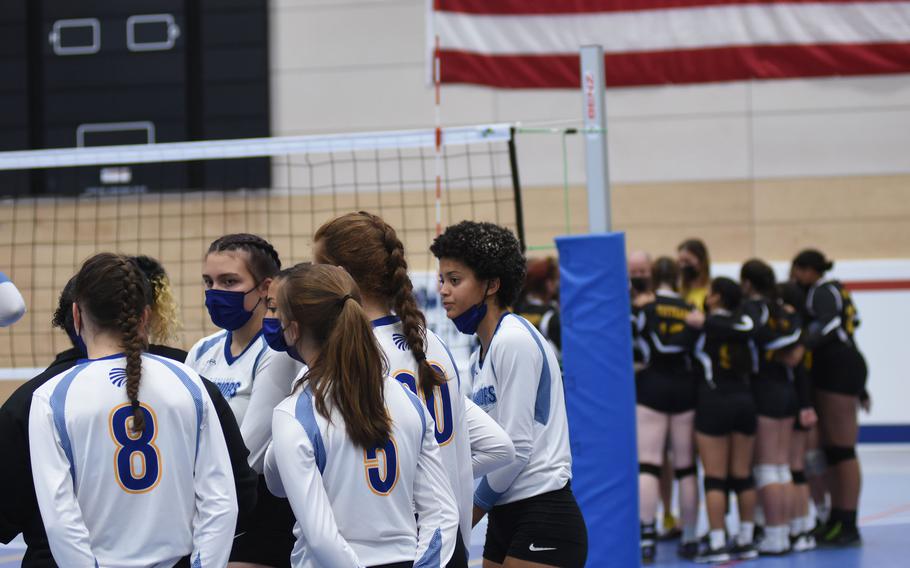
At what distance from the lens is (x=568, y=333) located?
4.93 meters

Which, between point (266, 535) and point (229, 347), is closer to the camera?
point (266, 535)

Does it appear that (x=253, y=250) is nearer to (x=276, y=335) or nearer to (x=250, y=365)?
(x=250, y=365)

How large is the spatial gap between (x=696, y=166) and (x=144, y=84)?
571cm

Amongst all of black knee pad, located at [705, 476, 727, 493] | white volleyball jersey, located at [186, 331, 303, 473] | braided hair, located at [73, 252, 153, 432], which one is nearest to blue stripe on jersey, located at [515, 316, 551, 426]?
white volleyball jersey, located at [186, 331, 303, 473]

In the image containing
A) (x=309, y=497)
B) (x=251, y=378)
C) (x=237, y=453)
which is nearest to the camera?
(x=309, y=497)

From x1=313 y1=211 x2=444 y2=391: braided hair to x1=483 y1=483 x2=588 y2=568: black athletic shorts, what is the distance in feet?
2.25

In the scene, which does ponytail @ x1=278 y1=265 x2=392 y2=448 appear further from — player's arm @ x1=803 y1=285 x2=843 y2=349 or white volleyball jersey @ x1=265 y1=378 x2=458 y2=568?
player's arm @ x1=803 y1=285 x2=843 y2=349

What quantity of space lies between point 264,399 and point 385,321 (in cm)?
44

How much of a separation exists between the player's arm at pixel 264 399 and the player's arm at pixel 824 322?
451 cm

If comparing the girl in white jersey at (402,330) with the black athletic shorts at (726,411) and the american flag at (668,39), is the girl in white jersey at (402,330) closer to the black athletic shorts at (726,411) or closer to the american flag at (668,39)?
the black athletic shorts at (726,411)

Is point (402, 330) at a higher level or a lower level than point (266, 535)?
higher

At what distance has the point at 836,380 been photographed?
6.66m

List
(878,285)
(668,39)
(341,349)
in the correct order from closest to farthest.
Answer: (341,349)
(668,39)
(878,285)

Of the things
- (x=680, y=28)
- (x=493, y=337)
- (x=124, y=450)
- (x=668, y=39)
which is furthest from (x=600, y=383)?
(x=680, y=28)
